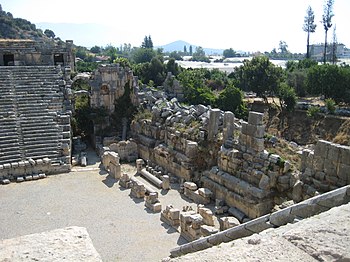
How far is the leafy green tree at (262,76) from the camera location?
3947 centimetres

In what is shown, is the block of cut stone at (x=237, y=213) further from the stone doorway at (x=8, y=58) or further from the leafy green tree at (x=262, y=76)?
the leafy green tree at (x=262, y=76)

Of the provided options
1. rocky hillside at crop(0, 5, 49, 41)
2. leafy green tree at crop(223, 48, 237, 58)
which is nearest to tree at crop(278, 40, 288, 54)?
leafy green tree at crop(223, 48, 237, 58)

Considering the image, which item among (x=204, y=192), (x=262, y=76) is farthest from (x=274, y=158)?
(x=262, y=76)

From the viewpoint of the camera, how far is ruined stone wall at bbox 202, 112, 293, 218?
12.8 m

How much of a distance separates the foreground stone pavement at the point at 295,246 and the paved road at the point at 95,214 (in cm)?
615

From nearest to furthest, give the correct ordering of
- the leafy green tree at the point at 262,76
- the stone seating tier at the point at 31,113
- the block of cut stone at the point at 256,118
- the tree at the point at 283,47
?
1. the block of cut stone at the point at 256,118
2. the stone seating tier at the point at 31,113
3. the leafy green tree at the point at 262,76
4. the tree at the point at 283,47

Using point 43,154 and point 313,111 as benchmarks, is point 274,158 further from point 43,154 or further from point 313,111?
point 313,111

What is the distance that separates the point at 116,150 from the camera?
20.2 metres

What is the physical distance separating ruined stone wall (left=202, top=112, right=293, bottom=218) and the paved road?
1905 millimetres

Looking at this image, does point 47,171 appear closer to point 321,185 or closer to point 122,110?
point 122,110

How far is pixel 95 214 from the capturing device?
44.5 feet

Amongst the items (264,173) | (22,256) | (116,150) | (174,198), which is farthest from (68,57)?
(22,256)

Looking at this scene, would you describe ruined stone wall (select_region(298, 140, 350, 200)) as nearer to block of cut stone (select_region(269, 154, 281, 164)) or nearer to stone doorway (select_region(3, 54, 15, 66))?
block of cut stone (select_region(269, 154, 281, 164))

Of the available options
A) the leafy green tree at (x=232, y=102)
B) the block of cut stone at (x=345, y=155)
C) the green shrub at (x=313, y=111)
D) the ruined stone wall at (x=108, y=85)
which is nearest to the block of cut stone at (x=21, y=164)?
the ruined stone wall at (x=108, y=85)
